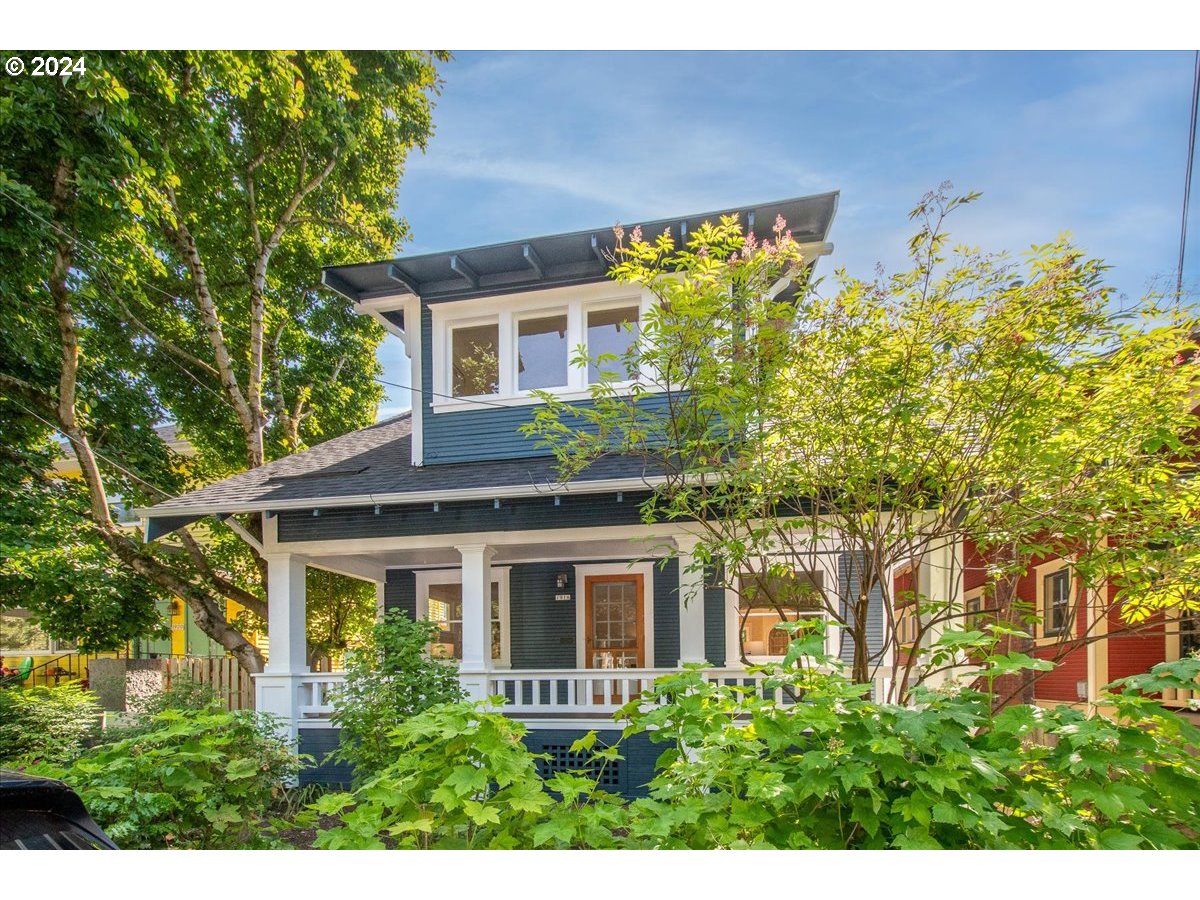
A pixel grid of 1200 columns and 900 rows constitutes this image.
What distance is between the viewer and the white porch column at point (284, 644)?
618 centimetres

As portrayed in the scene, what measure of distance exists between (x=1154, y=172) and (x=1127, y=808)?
326 cm

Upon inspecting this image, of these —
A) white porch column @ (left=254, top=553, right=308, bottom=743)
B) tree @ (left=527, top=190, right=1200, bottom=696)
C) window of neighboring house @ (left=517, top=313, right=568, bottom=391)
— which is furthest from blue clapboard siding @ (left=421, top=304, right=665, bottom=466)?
tree @ (left=527, top=190, right=1200, bottom=696)

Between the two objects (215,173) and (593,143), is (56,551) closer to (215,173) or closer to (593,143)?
(215,173)

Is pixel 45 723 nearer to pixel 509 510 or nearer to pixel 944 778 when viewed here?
pixel 509 510

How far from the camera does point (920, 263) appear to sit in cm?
357

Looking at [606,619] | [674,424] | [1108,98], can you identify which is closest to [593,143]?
[674,424]

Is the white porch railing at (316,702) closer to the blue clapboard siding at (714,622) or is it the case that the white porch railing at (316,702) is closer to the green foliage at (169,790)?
Result: the green foliage at (169,790)

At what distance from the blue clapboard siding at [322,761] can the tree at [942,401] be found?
144 inches

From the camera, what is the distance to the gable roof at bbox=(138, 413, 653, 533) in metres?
5.80

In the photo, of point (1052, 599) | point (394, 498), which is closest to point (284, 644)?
point (394, 498)

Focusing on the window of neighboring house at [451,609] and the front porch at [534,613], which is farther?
the window of neighboring house at [451,609]

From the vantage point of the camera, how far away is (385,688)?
4898mm

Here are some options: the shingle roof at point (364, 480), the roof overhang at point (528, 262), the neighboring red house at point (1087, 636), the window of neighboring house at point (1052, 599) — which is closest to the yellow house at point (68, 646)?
the shingle roof at point (364, 480)

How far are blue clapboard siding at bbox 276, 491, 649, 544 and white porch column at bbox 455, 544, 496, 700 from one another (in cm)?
21
